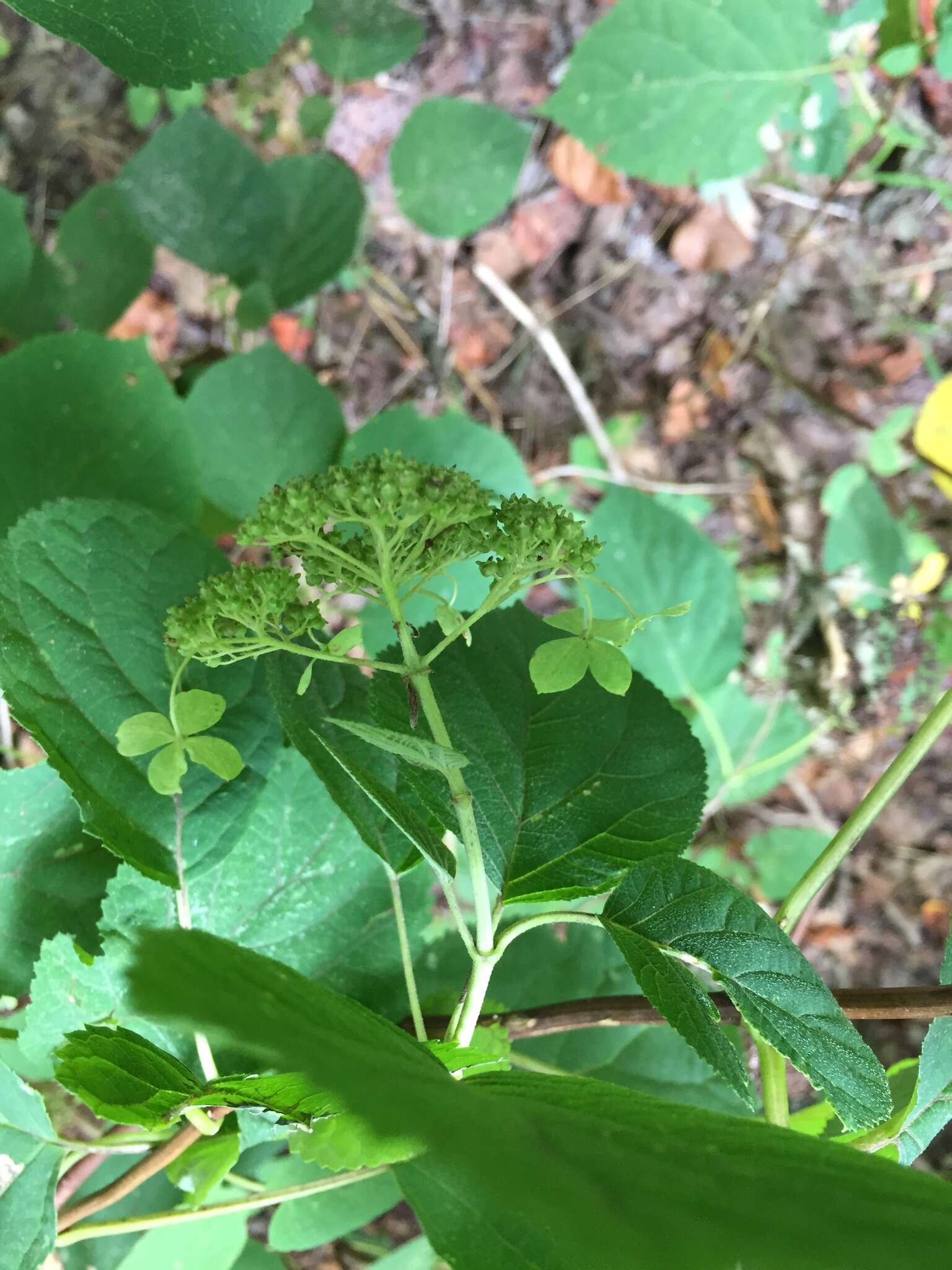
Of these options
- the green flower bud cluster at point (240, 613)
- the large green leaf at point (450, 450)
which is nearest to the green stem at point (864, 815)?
the green flower bud cluster at point (240, 613)

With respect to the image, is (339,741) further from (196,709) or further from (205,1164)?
(205,1164)

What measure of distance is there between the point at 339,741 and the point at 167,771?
126mm

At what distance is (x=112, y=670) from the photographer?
0.70 m

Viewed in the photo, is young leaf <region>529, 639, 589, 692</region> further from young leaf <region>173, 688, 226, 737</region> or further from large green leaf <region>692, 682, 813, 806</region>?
large green leaf <region>692, 682, 813, 806</region>

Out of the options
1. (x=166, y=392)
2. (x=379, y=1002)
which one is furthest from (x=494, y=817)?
(x=166, y=392)

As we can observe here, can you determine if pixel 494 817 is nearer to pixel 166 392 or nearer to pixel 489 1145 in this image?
pixel 489 1145

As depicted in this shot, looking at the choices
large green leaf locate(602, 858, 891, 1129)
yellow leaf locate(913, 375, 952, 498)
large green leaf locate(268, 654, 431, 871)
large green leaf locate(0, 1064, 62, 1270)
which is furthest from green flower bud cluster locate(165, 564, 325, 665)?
yellow leaf locate(913, 375, 952, 498)

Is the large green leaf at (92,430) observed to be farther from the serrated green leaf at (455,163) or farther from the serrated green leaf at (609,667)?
the serrated green leaf at (455,163)

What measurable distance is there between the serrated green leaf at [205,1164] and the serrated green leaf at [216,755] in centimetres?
29

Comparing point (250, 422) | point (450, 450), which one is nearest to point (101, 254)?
point (250, 422)

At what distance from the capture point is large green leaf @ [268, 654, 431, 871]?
62cm

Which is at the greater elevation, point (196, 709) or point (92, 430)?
point (92, 430)

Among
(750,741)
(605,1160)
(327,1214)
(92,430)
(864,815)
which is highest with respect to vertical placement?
(92,430)

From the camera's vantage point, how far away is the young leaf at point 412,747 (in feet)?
1.61
